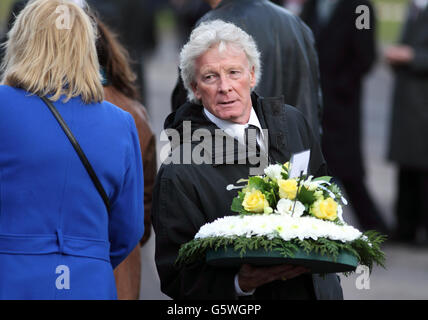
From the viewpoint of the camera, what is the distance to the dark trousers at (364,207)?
904cm

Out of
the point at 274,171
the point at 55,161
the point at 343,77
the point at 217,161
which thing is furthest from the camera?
the point at 343,77

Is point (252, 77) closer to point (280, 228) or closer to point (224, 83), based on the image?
point (224, 83)

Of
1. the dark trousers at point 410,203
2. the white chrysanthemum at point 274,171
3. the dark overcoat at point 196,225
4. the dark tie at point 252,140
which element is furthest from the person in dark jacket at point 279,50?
the dark trousers at point 410,203

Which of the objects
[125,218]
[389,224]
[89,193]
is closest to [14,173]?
[89,193]

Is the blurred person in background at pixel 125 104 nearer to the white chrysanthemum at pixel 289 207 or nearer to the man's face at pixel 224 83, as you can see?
the man's face at pixel 224 83

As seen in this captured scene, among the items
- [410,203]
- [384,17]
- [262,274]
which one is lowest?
[410,203]

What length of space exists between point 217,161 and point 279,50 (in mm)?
1473

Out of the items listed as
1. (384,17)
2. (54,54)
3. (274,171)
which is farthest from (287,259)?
(384,17)

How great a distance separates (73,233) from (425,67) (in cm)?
590

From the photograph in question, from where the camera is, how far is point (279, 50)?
5305 mm

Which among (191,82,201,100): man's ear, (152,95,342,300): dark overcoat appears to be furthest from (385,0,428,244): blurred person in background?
(152,95,342,300): dark overcoat

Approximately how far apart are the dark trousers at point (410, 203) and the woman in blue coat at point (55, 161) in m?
5.69

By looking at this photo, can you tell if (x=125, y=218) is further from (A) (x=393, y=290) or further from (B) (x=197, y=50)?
(A) (x=393, y=290)

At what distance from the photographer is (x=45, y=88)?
12.3ft
